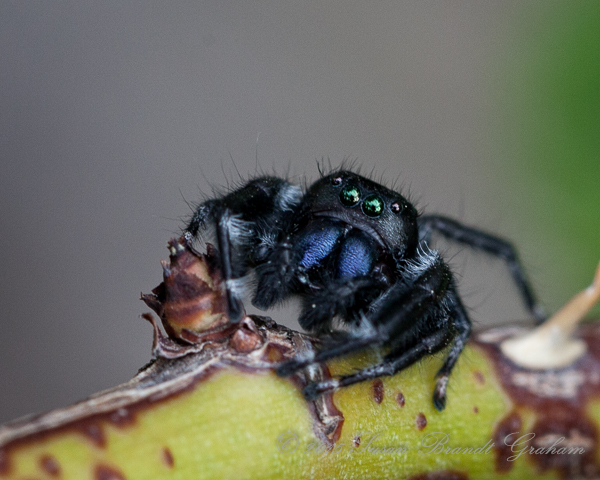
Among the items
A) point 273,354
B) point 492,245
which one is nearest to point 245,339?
point 273,354

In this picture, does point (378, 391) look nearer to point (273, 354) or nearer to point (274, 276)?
point (273, 354)

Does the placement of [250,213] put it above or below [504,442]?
above

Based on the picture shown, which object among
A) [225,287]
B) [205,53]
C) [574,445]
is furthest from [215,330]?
[205,53]

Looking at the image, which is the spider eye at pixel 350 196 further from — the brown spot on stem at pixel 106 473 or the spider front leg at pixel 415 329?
the brown spot on stem at pixel 106 473

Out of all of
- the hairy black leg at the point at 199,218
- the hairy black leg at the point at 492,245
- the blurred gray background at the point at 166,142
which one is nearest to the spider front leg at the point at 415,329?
the hairy black leg at the point at 199,218

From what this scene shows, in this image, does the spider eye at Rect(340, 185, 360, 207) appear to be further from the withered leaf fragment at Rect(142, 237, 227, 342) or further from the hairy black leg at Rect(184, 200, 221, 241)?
the withered leaf fragment at Rect(142, 237, 227, 342)

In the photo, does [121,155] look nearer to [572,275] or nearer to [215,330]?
[572,275]

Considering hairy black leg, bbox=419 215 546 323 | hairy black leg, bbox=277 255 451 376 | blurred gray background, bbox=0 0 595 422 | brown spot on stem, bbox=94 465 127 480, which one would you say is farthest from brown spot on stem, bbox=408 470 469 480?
blurred gray background, bbox=0 0 595 422
